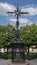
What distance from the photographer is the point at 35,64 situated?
26422mm

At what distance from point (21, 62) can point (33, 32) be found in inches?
593

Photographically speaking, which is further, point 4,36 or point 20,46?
point 4,36

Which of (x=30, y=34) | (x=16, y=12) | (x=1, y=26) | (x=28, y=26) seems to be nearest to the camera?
(x=16, y=12)

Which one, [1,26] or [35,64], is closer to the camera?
[35,64]

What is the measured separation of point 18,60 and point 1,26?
78.9ft

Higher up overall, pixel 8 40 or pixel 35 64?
pixel 8 40

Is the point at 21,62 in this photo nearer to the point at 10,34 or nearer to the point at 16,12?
the point at 16,12

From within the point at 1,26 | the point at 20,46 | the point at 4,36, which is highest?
the point at 1,26

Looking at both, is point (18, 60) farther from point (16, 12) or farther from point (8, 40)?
point (8, 40)

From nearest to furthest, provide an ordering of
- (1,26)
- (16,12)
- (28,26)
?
(16,12)
(28,26)
(1,26)

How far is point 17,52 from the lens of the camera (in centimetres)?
2559

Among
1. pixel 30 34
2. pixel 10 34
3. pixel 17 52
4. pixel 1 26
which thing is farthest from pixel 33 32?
pixel 17 52

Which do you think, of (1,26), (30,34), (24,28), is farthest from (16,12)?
(1,26)

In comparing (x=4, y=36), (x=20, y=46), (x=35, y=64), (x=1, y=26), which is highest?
(x=1, y=26)
